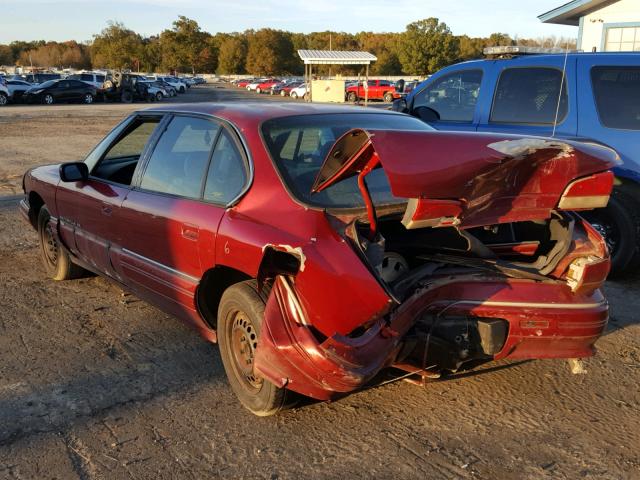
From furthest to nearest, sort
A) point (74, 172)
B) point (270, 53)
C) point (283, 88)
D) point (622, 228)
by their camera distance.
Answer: point (270, 53), point (283, 88), point (622, 228), point (74, 172)

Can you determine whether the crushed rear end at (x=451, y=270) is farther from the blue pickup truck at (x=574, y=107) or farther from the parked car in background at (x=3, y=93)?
the parked car in background at (x=3, y=93)

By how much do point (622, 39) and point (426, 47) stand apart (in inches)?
2184

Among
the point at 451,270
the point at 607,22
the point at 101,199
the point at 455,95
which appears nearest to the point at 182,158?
the point at 101,199

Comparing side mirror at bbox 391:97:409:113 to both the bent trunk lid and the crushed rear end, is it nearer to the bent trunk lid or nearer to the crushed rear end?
the crushed rear end

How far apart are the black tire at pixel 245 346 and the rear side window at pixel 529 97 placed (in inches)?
153

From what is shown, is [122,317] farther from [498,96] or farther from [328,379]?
[498,96]

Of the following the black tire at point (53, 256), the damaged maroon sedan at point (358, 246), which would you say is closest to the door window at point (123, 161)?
the damaged maroon sedan at point (358, 246)

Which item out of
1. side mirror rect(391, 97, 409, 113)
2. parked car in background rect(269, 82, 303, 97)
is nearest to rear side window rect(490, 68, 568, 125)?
side mirror rect(391, 97, 409, 113)

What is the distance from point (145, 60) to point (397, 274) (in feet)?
334

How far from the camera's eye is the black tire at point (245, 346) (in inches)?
128

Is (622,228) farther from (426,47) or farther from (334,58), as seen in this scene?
(426,47)

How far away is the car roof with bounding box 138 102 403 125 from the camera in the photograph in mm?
3764

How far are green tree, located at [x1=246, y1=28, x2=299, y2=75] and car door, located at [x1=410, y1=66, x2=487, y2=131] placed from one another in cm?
9776

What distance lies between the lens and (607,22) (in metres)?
13.6
